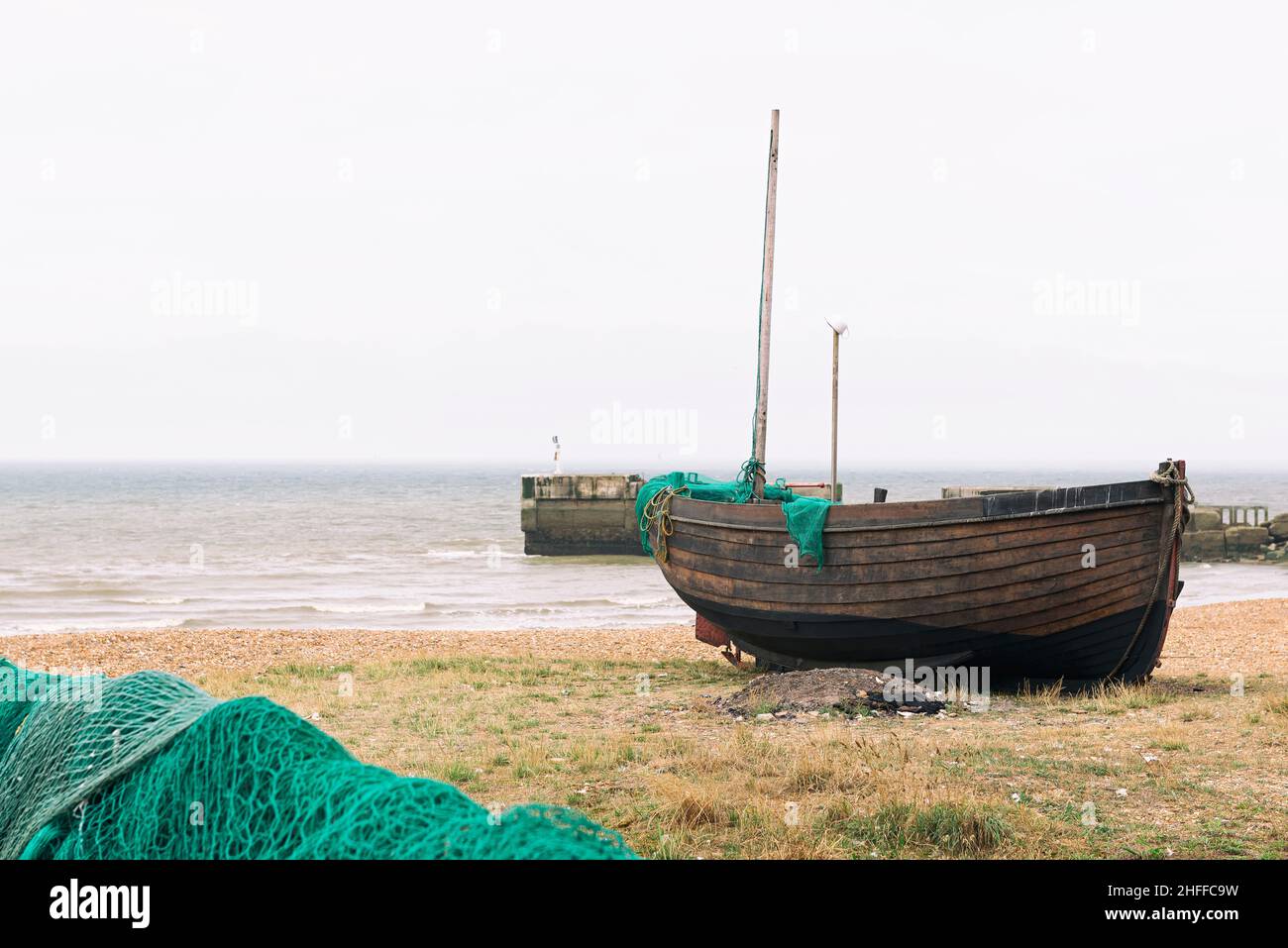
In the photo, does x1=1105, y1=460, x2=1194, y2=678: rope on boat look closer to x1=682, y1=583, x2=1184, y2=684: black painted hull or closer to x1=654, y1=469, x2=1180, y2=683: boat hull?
x1=654, y1=469, x2=1180, y2=683: boat hull

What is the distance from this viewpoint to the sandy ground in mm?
13633

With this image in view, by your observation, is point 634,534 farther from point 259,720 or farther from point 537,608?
point 259,720

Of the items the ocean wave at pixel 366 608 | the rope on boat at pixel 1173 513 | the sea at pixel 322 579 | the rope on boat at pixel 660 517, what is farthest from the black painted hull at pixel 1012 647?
the ocean wave at pixel 366 608

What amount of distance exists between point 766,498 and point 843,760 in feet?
19.8

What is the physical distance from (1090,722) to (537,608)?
16519 millimetres

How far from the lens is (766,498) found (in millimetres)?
12555

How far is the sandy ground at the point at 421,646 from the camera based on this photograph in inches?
537

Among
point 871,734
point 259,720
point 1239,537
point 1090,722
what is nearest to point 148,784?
point 259,720

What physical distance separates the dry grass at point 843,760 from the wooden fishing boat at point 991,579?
0.54 meters

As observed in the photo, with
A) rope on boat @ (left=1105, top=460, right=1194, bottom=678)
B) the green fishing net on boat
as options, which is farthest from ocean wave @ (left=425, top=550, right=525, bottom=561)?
rope on boat @ (left=1105, top=460, right=1194, bottom=678)

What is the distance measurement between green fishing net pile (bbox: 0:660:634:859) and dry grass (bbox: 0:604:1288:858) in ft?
9.41

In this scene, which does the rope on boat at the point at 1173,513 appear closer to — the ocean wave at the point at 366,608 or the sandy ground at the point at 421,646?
the sandy ground at the point at 421,646

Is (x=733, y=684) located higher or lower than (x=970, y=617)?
lower
